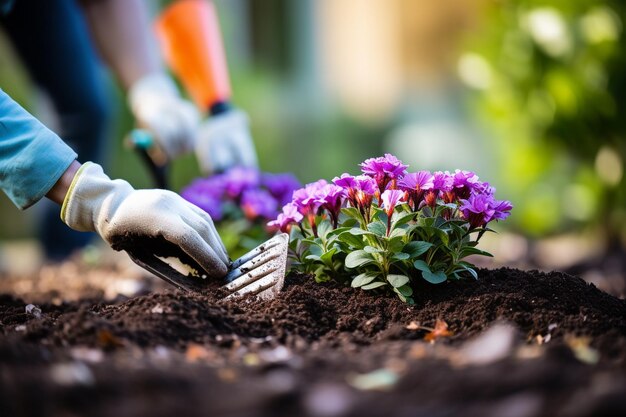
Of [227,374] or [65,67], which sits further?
[65,67]

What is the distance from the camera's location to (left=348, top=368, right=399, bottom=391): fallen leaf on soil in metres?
1.04

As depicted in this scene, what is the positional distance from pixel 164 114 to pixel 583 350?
2241mm

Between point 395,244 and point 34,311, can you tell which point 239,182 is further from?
point 395,244

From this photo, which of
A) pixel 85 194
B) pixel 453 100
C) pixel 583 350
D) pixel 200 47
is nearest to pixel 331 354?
pixel 583 350

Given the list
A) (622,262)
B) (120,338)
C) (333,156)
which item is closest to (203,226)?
(120,338)

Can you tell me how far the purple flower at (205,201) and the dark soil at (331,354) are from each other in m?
0.89

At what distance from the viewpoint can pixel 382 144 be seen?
825 centimetres

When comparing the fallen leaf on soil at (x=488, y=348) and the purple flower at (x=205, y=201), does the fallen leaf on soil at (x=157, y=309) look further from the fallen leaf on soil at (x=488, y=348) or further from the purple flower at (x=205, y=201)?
the purple flower at (x=205, y=201)

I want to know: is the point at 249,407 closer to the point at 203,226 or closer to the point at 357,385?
the point at 357,385

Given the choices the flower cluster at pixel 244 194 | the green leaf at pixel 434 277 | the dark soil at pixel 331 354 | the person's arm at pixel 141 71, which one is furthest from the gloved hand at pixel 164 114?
the green leaf at pixel 434 277

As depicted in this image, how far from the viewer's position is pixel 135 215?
165 cm

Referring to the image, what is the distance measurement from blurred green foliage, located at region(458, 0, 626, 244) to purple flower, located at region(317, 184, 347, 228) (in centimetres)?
Result: 294

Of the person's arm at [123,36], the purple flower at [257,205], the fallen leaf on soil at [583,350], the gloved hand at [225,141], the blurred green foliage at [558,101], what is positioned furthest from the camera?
the blurred green foliage at [558,101]

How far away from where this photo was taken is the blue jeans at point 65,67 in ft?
11.1
